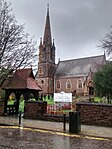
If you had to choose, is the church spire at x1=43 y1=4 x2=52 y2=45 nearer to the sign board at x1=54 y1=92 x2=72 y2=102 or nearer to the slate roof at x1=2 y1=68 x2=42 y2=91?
the slate roof at x1=2 y1=68 x2=42 y2=91

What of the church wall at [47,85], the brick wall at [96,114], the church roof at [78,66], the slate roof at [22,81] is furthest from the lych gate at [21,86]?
the church wall at [47,85]

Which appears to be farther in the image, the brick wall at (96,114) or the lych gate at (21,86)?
the lych gate at (21,86)

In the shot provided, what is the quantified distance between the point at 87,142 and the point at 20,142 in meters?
2.87

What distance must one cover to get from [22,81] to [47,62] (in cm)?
5718

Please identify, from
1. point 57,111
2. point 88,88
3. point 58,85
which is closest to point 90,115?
point 57,111

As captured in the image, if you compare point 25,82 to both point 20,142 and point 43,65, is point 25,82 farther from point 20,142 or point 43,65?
point 43,65

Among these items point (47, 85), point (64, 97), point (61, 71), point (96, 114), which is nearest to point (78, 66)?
point (61, 71)

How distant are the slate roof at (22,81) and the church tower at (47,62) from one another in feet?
180

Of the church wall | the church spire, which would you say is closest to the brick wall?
the church wall

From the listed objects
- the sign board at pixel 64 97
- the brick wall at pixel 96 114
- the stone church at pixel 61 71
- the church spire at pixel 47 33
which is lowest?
the brick wall at pixel 96 114

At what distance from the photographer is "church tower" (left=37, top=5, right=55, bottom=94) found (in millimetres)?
76562

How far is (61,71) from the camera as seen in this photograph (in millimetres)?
78000

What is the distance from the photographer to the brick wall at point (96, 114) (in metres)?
14.1

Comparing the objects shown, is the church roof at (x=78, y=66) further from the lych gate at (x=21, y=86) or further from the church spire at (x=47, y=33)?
the lych gate at (x=21, y=86)
